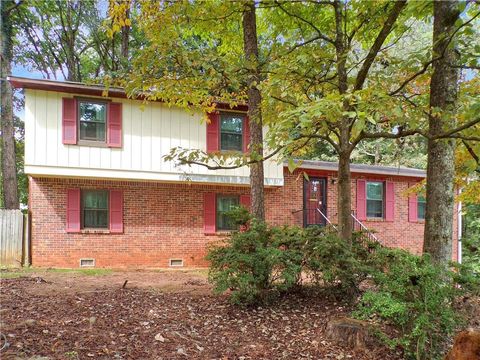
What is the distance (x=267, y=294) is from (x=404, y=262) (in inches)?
84.6

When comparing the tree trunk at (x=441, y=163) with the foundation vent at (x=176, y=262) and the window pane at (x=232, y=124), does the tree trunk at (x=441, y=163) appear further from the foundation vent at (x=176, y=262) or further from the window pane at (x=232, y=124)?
the foundation vent at (x=176, y=262)

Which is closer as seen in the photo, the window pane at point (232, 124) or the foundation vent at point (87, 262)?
the foundation vent at point (87, 262)

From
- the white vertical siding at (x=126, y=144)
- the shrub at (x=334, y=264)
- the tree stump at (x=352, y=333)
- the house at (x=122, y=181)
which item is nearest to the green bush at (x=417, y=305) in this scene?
the tree stump at (x=352, y=333)

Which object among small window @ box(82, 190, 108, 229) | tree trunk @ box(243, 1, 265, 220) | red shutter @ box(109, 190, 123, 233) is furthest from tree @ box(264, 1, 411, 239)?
small window @ box(82, 190, 108, 229)

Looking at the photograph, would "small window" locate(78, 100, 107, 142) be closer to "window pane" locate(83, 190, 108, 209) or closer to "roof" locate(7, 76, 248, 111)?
"roof" locate(7, 76, 248, 111)

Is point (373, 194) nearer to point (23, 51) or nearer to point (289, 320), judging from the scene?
point (289, 320)

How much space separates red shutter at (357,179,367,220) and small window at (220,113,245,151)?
4.98 metres

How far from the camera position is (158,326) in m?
4.32

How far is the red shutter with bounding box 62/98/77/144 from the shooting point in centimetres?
1007

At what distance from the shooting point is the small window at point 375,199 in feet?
45.8

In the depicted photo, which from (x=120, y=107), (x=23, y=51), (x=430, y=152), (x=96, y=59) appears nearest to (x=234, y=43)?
(x=120, y=107)

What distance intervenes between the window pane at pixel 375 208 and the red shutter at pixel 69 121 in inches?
413

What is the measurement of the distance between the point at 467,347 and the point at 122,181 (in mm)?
9706

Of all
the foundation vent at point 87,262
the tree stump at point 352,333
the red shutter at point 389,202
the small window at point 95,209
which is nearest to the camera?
the tree stump at point 352,333
